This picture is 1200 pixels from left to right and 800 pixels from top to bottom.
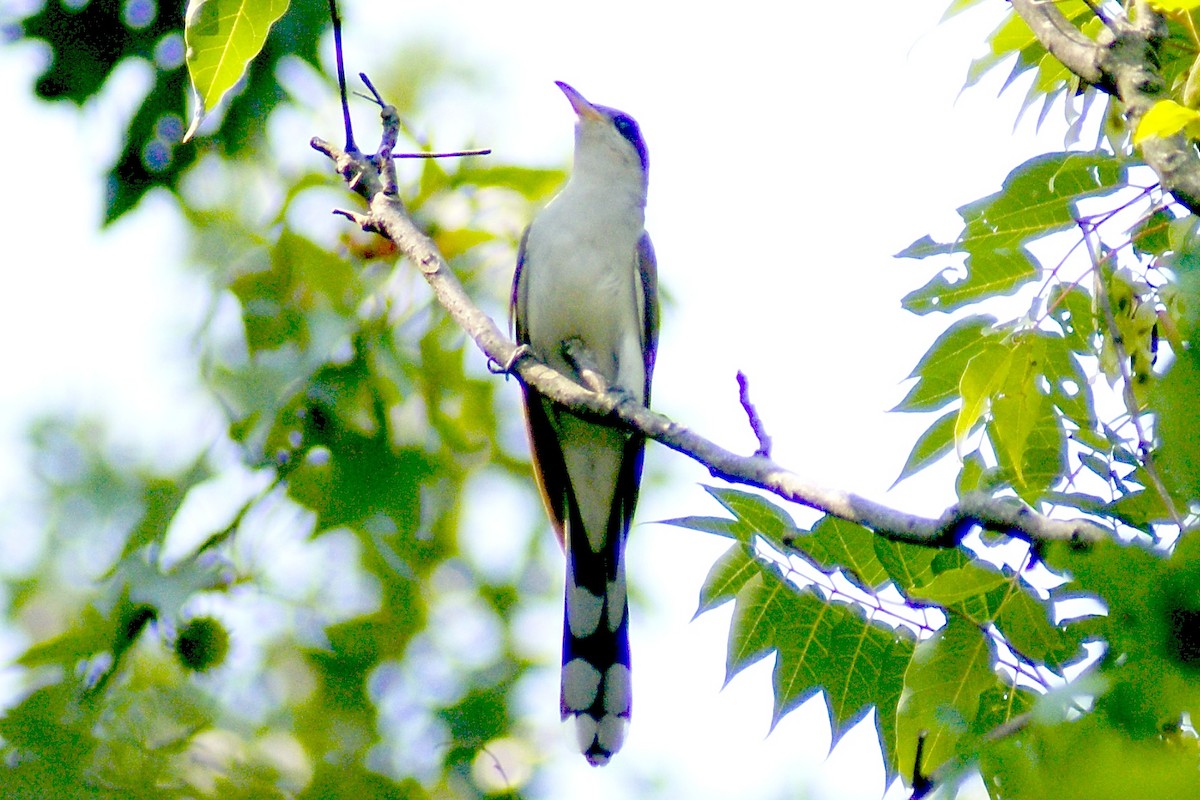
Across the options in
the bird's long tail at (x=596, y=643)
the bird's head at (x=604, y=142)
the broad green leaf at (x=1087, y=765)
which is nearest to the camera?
the broad green leaf at (x=1087, y=765)

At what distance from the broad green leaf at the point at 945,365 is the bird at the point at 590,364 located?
210 centimetres

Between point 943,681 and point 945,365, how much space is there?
810 millimetres

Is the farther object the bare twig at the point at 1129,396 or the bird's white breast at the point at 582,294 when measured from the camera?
the bird's white breast at the point at 582,294

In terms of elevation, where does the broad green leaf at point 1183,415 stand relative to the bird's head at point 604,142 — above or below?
above

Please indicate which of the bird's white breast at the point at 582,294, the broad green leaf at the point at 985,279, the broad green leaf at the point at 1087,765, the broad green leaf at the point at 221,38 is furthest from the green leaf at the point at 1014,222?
the bird's white breast at the point at 582,294

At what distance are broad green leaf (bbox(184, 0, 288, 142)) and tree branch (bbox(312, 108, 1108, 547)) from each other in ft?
3.48

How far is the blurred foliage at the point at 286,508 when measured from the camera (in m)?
3.34

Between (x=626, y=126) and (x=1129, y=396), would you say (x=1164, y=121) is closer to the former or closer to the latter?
(x=1129, y=396)

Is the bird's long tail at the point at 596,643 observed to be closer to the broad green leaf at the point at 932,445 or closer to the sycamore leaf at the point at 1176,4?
the broad green leaf at the point at 932,445

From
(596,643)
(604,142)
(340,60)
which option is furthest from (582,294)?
(340,60)

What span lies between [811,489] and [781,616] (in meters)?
0.40

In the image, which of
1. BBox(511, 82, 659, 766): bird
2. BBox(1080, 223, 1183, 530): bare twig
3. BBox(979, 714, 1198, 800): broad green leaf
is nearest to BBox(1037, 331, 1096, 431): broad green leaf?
BBox(1080, 223, 1183, 530): bare twig

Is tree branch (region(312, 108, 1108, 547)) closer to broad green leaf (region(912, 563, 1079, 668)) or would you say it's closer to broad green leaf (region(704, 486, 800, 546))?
broad green leaf (region(704, 486, 800, 546))

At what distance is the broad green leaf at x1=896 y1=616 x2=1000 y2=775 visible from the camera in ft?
7.23
